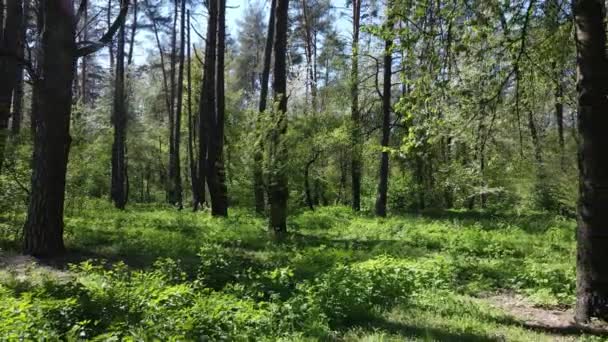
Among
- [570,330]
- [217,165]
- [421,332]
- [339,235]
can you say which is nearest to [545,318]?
[570,330]

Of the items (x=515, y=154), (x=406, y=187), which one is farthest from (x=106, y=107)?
(x=515, y=154)

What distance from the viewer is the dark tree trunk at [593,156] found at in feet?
16.2

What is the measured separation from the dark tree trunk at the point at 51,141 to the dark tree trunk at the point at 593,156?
7.27 metres

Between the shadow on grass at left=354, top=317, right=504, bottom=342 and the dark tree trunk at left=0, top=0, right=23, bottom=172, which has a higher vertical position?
the dark tree trunk at left=0, top=0, right=23, bottom=172

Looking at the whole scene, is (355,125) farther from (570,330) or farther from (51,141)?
(570,330)

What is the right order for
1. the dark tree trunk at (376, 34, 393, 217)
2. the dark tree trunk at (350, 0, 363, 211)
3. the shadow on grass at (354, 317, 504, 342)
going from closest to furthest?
the shadow on grass at (354, 317, 504, 342), the dark tree trunk at (376, 34, 393, 217), the dark tree trunk at (350, 0, 363, 211)

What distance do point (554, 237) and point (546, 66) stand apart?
5.97 metres

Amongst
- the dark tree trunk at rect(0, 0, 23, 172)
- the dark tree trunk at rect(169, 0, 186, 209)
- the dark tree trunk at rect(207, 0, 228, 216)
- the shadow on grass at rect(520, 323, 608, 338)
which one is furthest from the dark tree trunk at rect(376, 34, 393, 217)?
the shadow on grass at rect(520, 323, 608, 338)

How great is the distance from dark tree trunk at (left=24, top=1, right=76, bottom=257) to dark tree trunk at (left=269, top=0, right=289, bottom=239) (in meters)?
4.87

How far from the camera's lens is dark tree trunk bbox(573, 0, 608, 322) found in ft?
16.2

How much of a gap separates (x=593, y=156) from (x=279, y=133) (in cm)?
779

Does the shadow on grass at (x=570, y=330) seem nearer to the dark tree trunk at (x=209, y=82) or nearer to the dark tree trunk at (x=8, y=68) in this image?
the dark tree trunk at (x=8, y=68)

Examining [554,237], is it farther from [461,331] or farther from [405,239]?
[461,331]

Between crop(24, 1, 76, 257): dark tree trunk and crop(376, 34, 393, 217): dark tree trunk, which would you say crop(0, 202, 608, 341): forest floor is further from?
crop(376, 34, 393, 217): dark tree trunk
